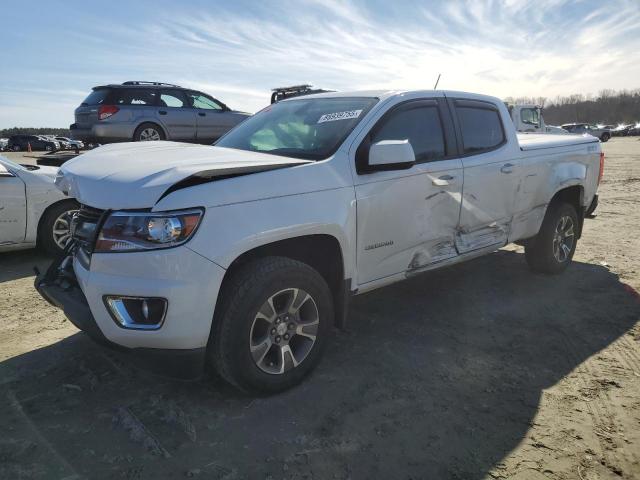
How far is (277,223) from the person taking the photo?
8.97 ft

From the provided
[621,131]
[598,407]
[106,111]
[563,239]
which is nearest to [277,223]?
[598,407]

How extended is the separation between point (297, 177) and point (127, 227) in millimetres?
981

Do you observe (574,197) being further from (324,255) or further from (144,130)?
(144,130)

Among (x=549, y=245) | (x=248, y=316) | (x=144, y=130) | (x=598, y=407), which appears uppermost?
(x=144, y=130)

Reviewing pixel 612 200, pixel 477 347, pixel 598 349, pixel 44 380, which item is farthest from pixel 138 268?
pixel 612 200

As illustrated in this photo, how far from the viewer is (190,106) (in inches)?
435

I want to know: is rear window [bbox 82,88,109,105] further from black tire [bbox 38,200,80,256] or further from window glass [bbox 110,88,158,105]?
black tire [bbox 38,200,80,256]

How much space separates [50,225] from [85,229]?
3.29 m

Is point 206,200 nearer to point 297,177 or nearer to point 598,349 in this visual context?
point 297,177

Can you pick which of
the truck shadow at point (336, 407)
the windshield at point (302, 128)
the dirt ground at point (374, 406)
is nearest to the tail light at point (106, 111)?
the dirt ground at point (374, 406)

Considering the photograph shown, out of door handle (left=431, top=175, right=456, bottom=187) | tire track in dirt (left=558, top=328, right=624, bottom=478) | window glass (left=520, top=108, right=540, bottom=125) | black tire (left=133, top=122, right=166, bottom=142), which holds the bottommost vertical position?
tire track in dirt (left=558, top=328, right=624, bottom=478)

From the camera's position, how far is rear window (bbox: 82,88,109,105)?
9.90 metres

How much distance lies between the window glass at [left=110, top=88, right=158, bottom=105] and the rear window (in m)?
0.20

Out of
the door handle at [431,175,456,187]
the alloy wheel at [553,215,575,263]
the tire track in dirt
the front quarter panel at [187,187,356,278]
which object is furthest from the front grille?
the alloy wheel at [553,215,575,263]
